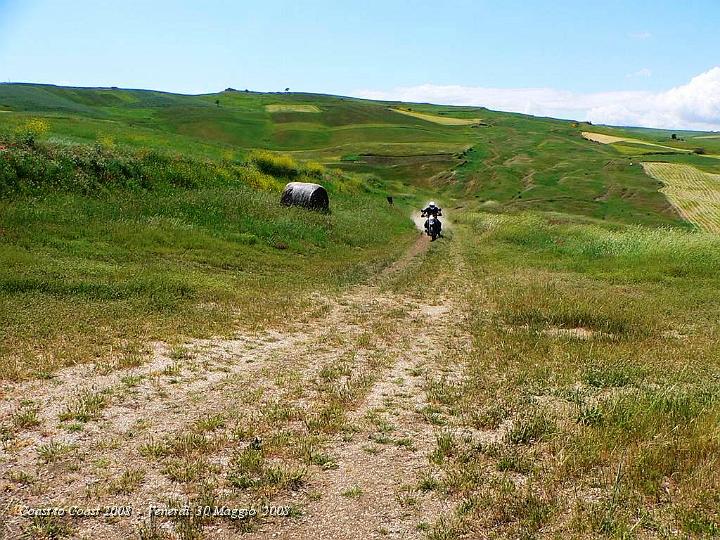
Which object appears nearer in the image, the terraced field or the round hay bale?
the round hay bale

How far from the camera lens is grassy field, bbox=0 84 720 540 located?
636 cm

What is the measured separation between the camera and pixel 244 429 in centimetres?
827

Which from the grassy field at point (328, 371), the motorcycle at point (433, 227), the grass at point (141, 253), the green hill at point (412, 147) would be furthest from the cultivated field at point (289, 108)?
the grassy field at point (328, 371)

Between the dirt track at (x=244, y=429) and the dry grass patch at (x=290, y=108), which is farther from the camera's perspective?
the dry grass patch at (x=290, y=108)

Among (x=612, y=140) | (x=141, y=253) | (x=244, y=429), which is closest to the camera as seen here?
(x=244, y=429)

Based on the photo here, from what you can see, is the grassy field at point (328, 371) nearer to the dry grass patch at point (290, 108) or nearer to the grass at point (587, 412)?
the grass at point (587, 412)

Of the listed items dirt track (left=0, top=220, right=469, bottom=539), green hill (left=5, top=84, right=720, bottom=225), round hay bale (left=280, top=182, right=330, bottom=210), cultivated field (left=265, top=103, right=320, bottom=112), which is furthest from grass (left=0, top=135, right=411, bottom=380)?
cultivated field (left=265, top=103, right=320, bottom=112)

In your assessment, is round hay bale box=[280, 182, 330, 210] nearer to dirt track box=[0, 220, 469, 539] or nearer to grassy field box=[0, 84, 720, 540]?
grassy field box=[0, 84, 720, 540]

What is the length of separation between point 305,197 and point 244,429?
3178 centimetres

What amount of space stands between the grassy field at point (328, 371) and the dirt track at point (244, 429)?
45 millimetres

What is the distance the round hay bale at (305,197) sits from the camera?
38.8 metres

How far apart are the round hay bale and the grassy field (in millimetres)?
4538

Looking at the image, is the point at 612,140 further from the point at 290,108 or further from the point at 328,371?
the point at 328,371

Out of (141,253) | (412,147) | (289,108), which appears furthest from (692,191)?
(289,108)
